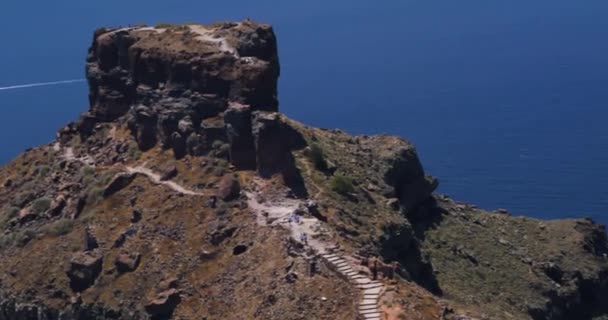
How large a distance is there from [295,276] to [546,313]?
75.3ft

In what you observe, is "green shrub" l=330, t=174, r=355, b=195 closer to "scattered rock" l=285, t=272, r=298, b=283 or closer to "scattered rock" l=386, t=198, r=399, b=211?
"scattered rock" l=386, t=198, r=399, b=211

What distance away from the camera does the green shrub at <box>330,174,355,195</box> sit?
6775 cm

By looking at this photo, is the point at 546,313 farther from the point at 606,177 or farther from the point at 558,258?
the point at 606,177

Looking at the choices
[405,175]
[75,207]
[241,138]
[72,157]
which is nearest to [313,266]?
[241,138]

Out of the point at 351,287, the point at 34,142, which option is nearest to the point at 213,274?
the point at 351,287

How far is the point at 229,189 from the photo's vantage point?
6406 cm

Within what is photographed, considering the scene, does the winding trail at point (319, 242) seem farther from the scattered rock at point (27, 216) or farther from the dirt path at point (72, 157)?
the dirt path at point (72, 157)

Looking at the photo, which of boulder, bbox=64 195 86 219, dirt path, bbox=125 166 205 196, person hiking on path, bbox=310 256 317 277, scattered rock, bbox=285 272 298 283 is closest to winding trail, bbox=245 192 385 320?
person hiking on path, bbox=310 256 317 277

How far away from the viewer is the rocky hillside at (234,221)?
180 ft

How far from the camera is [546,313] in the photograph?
226 feet

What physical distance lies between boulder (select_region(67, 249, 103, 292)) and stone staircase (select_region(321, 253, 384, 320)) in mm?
17215

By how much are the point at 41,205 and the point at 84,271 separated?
1245 cm

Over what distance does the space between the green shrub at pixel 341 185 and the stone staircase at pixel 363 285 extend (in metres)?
15.2

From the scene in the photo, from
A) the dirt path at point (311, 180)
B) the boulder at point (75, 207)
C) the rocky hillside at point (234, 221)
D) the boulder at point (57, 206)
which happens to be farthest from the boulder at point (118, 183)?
the dirt path at point (311, 180)
